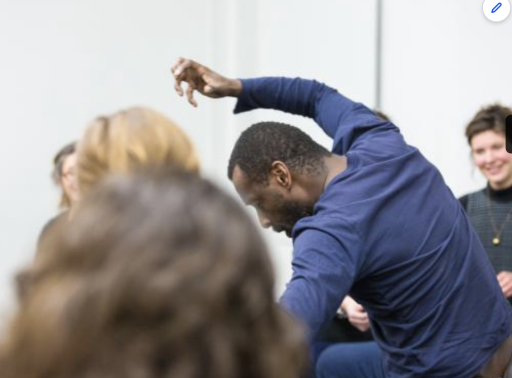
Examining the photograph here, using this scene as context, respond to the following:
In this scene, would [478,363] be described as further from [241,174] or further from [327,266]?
[241,174]

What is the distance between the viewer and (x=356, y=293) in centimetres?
163

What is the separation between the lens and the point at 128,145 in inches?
41.2

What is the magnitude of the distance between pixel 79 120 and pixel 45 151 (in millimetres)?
212

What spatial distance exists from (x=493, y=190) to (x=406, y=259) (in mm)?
1152

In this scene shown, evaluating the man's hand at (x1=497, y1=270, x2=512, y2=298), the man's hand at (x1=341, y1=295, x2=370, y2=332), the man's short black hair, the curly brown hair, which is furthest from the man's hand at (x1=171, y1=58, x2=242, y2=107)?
the curly brown hair

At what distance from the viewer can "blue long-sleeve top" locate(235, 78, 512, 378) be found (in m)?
1.49

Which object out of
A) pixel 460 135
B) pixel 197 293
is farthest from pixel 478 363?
pixel 460 135

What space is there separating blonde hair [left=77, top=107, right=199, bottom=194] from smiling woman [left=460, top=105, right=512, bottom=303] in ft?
5.53

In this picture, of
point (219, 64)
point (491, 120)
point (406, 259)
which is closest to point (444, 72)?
point (491, 120)

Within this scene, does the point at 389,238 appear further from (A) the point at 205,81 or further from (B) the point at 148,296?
(B) the point at 148,296

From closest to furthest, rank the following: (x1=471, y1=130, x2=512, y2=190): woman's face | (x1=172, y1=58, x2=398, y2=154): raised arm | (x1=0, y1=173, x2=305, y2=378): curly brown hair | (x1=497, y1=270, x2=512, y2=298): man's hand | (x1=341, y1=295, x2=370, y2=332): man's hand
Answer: (x1=0, y1=173, x2=305, y2=378): curly brown hair < (x1=172, y1=58, x2=398, y2=154): raised arm < (x1=497, y1=270, x2=512, y2=298): man's hand < (x1=341, y1=295, x2=370, y2=332): man's hand < (x1=471, y1=130, x2=512, y2=190): woman's face

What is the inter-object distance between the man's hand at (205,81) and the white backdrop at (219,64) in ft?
4.66

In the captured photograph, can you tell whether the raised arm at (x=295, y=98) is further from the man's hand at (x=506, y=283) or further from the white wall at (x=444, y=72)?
the white wall at (x=444, y=72)

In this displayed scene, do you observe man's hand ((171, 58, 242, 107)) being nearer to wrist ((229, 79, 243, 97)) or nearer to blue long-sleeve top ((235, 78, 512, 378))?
wrist ((229, 79, 243, 97))
